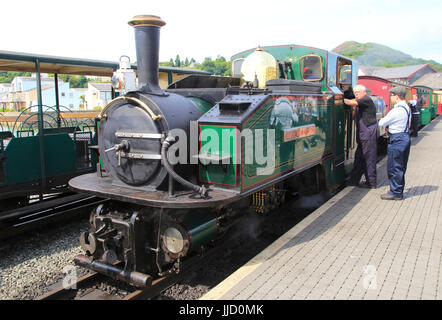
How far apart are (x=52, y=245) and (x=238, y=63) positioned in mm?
4253

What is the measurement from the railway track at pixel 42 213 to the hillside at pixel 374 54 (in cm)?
15965

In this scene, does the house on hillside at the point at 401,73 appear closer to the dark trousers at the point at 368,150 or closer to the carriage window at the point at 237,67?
the dark trousers at the point at 368,150

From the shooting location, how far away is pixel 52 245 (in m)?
5.28

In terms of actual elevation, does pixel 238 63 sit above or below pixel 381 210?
above

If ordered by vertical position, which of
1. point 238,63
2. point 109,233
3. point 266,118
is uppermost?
point 238,63

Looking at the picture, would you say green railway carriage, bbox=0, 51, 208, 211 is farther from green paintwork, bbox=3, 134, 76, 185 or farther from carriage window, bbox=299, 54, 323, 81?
carriage window, bbox=299, 54, 323, 81

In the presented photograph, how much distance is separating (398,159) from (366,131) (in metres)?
0.89

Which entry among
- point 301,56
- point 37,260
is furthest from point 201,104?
point 37,260

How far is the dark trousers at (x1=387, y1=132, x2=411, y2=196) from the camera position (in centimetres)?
588

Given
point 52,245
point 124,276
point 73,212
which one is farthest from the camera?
point 73,212

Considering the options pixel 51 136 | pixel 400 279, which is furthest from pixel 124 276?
pixel 51 136

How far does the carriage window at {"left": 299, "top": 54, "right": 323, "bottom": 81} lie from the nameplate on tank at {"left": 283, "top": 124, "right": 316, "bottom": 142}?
46.6 inches

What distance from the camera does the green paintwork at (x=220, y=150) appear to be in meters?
3.54
